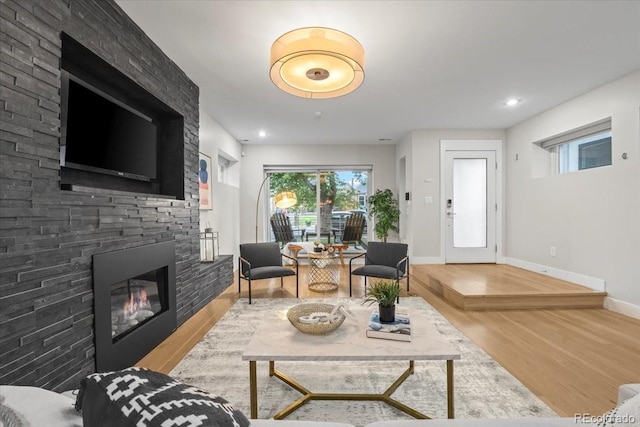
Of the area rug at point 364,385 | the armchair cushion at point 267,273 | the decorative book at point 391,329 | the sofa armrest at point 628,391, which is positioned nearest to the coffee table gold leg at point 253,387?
A: the area rug at point 364,385

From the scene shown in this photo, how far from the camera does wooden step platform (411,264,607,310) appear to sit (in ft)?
11.8

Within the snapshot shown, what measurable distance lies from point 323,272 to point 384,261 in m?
1.25

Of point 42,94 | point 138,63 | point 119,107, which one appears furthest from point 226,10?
point 42,94

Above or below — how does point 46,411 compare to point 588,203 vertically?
below

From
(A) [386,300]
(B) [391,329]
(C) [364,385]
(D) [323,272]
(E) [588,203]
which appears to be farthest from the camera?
(D) [323,272]

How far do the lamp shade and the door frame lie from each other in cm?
295

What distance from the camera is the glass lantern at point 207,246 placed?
429 centimetres

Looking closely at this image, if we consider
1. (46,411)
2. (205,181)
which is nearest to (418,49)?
(205,181)

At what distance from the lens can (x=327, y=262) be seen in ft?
16.0

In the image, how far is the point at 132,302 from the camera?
2.50 metres

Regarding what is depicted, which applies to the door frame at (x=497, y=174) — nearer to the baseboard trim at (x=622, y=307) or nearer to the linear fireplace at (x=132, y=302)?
the baseboard trim at (x=622, y=307)

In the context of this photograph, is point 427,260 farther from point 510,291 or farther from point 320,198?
point 320,198

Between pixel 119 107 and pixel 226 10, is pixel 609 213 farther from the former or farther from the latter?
pixel 119 107

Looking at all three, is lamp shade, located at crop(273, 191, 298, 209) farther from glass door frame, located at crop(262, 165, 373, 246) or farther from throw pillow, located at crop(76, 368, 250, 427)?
throw pillow, located at crop(76, 368, 250, 427)
